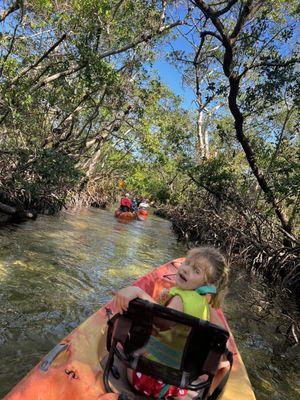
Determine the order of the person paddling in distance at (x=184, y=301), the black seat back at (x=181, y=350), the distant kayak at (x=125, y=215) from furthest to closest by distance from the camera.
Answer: the distant kayak at (x=125, y=215), the person paddling in distance at (x=184, y=301), the black seat back at (x=181, y=350)

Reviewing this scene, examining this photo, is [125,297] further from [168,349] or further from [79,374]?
[79,374]

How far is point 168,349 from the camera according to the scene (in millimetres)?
2369

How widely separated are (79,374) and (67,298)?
366cm

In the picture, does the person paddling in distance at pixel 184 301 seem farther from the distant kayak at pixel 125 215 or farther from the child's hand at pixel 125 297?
the distant kayak at pixel 125 215

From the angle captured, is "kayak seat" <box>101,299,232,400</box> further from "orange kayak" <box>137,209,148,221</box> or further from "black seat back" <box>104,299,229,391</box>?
"orange kayak" <box>137,209,148,221</box>

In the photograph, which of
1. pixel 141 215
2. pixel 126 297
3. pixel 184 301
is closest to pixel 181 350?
pixel 184 301

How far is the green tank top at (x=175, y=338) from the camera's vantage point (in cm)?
230

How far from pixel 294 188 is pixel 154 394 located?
6969 millimetres

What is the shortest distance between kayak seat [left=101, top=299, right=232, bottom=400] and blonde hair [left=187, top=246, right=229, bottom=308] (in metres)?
0.39

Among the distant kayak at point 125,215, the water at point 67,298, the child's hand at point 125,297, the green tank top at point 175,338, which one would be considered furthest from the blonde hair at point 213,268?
the distant kayak at point 125,215

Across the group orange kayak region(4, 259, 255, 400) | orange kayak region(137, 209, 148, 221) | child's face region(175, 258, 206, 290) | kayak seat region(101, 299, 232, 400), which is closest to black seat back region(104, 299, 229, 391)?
kayak seat region(101, 299, 232, 400)

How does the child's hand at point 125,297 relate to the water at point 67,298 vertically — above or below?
above

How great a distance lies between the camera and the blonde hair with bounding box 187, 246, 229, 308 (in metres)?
2.63

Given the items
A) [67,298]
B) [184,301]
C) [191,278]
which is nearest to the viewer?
[184,301]
